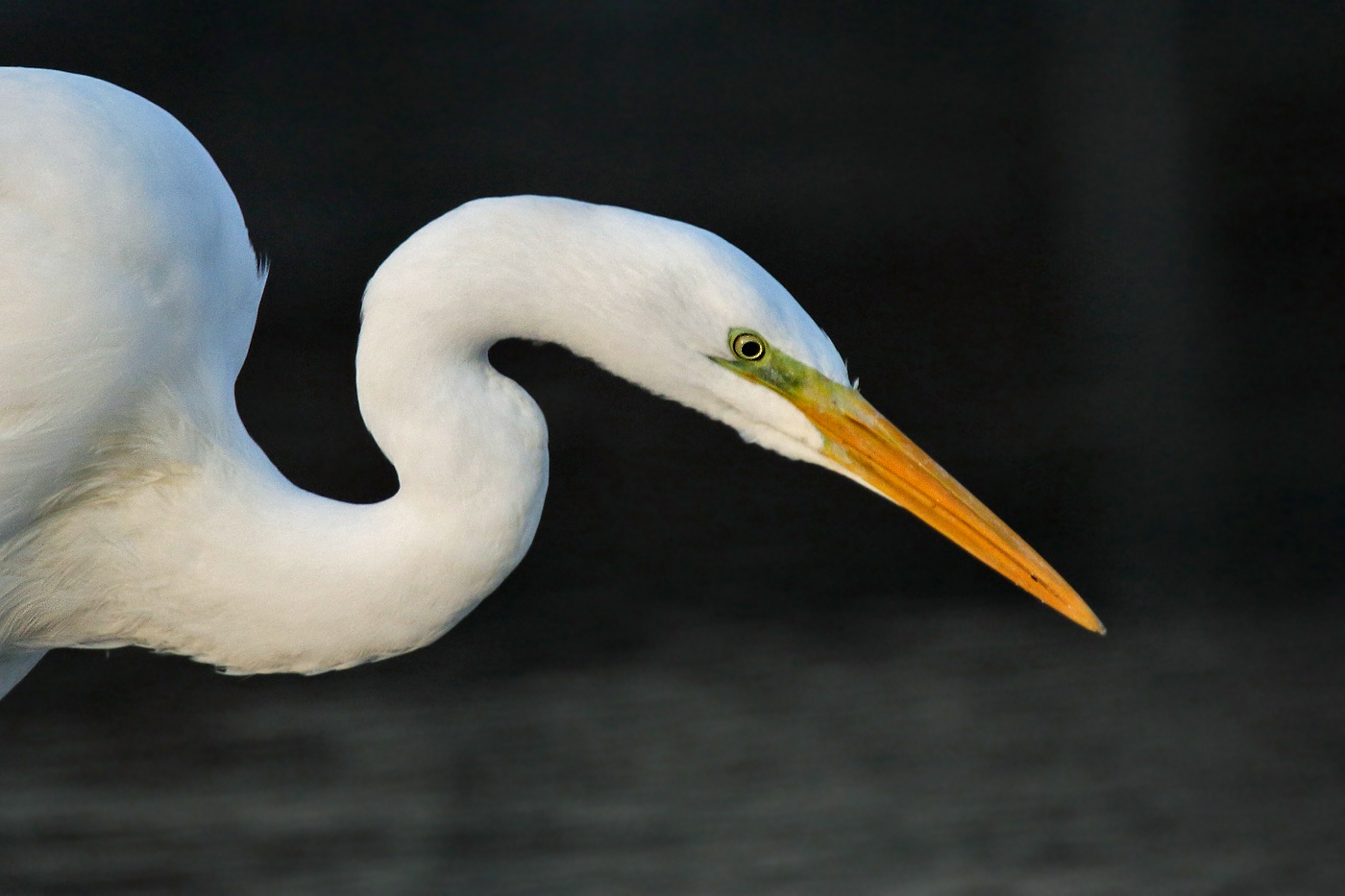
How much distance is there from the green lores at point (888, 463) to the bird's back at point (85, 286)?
49 cm

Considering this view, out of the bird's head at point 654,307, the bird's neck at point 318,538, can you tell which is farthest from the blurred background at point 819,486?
the bird's head at point 654,307

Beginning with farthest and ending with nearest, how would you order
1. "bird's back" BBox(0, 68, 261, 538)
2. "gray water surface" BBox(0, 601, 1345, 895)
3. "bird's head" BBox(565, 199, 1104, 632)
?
"gray water surface" BBox(0, 601, 1345, 895) → "bird's back" BBox(0, 68, 261, 538) → "bird's head" BBox(565, 199, 1104, 632)

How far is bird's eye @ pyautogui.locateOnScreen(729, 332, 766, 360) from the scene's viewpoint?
118cm

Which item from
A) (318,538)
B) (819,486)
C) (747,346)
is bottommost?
(318,538)

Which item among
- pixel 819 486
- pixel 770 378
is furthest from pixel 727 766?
pixel 770 378

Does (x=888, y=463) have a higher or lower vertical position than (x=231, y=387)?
lower

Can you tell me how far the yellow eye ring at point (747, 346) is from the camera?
118 centimetres

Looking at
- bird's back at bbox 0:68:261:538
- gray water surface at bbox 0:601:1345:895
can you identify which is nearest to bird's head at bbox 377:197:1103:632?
bird's back at bbox 0:68:261:538

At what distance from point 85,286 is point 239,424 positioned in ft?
0.58

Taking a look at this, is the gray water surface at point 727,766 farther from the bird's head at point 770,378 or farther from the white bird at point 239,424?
the bird's head at point 770,378

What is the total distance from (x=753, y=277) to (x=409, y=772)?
5.74ft

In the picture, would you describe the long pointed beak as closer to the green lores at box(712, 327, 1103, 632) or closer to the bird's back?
the green lores at box(712, 327, 1103, 632)

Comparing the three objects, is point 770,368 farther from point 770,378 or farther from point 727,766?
point 727,766

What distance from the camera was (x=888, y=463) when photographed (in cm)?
125
